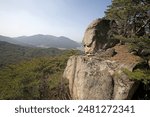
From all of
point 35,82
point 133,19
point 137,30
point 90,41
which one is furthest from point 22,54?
point 133,19

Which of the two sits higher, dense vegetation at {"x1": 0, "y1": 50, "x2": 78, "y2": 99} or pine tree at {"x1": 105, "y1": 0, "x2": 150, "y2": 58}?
pine tree at {"x1": 105, "y1": 0, "x2": 150, "y2": 58}

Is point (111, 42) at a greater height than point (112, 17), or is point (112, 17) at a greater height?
point (112, 17)

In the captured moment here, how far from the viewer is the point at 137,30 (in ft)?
47.5

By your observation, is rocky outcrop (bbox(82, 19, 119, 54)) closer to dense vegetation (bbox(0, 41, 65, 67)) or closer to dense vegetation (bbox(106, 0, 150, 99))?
dense vegetation (bbox(106, 0, 150, 99))

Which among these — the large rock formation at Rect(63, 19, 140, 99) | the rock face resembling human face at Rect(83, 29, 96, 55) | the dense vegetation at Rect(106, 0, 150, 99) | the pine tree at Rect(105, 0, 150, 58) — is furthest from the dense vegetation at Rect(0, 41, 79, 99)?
the pine tree at Rect(105, 0, 150, 58)

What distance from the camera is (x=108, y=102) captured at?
6.54 m

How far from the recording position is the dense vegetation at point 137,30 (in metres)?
9.82

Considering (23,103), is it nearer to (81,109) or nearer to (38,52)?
(81,109)

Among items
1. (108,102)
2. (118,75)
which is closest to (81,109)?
(108,102)

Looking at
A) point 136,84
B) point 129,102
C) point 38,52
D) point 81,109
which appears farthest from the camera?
point 38,52

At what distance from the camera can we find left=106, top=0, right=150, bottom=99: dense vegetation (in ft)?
32.2

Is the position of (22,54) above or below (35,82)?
below

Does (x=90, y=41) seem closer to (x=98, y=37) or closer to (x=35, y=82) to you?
(x=98, y=37)

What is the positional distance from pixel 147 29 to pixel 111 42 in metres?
2.48
